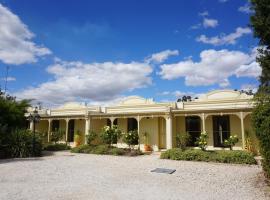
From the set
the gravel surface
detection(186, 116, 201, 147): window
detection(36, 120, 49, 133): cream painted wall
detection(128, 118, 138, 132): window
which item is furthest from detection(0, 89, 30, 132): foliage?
detection(186, 116, 201, 147): window

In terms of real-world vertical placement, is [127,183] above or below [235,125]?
below

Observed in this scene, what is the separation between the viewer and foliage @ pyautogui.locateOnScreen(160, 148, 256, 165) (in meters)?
12.3

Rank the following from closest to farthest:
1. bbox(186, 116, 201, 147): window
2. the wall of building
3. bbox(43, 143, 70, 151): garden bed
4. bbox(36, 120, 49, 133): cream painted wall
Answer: the wall of building, bbox(186, 116, 201, 147): window, bbox(43, 143, 70, 151): garden bed, bbox(36, 120, 49, 133): cream painted wall

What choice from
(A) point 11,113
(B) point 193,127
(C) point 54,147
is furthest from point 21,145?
(B) point 193,127

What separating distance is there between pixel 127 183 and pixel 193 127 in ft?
38.6

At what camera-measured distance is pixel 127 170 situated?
33.9ft

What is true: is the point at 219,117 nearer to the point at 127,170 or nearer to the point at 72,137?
the point at 127,170

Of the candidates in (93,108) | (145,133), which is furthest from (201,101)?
(93,108)

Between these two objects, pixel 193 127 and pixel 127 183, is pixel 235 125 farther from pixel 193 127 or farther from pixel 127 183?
pixel 127 183

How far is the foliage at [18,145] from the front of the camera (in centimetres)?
1473

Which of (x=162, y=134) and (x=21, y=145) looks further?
(x=162, y=134)

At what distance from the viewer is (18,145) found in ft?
48.8

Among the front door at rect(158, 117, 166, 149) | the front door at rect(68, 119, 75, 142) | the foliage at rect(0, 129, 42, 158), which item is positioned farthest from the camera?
the front door at rect(68, 119, 75, 142)

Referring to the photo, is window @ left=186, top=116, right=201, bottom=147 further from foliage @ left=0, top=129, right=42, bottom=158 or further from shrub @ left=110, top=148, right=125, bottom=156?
foliage @ left=0, top=129, right=42, bottom=158
